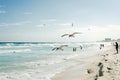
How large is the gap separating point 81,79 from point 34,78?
352cm

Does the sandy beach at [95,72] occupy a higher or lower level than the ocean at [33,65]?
higher

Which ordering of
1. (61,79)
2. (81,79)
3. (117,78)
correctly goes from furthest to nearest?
(61,79) < (81,79) < (117,78)

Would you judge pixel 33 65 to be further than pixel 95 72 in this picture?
Yes

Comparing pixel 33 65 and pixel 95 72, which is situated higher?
pixel 95 72

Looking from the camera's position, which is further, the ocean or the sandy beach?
the ocean

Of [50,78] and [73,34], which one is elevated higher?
[73,34]

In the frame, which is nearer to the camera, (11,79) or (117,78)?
(117,78)

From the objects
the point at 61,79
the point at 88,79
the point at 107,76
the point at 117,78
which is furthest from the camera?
the point at 61,79

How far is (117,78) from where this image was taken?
38.3ft

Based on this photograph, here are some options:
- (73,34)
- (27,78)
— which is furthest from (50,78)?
(73,34)

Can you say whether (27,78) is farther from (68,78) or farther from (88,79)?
(88,79)

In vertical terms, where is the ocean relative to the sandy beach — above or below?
below

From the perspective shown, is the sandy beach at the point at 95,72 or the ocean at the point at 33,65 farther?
the ocean at the point at 33,65

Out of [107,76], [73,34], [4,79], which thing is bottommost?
[4,79]
